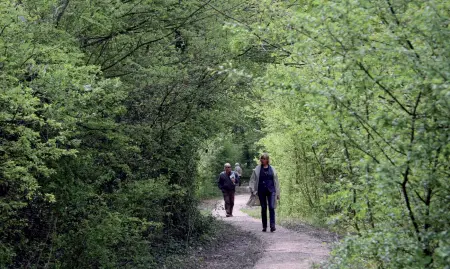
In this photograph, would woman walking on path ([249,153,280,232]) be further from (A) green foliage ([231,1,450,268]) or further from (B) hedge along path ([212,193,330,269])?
(A) green foliage ([231,1,450,268])

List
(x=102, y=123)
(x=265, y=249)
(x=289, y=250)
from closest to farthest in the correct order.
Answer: (x=102, y=123) < (x=289, y=250) < (x=265, y=249)

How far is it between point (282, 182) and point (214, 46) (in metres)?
8.53

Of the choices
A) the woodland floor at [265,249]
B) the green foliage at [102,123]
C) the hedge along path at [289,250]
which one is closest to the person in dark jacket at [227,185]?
the woodland floor at [265,249]

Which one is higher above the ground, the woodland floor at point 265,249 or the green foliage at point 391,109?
the green foliage at point 391,109

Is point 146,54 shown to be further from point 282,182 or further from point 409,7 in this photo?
point 282,182

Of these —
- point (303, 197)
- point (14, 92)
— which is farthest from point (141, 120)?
point (303, 197)

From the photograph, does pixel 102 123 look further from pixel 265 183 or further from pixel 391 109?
pixel 265 183

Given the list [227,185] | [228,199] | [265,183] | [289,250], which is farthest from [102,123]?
[228,199]

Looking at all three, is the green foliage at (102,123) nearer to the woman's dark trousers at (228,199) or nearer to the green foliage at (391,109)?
the green foliage at (391,109)

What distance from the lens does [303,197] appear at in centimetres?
1833

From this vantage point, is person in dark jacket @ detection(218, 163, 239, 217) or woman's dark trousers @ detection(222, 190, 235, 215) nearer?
person in dark jacket @ detection(218, 163, 239, 217)

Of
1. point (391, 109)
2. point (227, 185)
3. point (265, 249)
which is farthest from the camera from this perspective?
point (227, 185)

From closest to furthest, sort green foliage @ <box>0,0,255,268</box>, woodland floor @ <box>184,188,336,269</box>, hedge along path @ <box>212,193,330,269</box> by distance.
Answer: green foliage @ <box>0,0,255,268</box>
hedge along path @ <box>212,193,330,269</box>
woodland floor @ <box>184,188,336,269</box>

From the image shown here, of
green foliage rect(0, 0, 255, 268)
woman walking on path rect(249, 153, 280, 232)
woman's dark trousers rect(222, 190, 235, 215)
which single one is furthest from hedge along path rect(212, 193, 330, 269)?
woman's dark trousers rect(222, 190, 235, 215)
